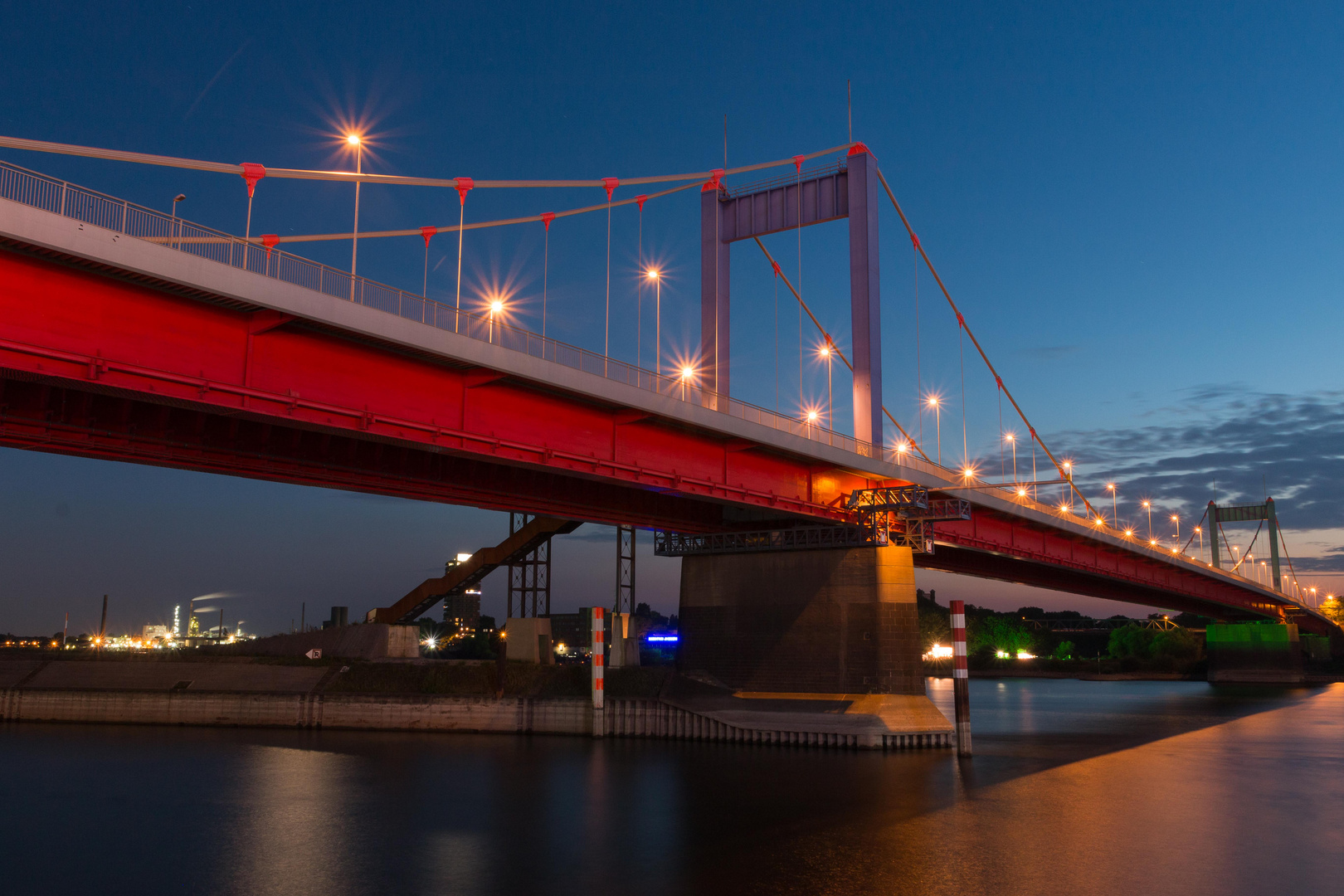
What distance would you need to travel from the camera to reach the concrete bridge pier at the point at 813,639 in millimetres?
39531

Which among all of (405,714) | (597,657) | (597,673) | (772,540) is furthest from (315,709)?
(772,540)

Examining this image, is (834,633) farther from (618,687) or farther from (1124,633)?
(1124,633)

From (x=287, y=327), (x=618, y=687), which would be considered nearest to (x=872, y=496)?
(x=618, y=687)

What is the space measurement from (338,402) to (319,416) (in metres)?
0.86

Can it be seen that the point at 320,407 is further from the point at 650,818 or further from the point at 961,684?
the point at 961,684

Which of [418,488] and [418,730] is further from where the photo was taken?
[418,730]

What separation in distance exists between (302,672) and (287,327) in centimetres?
3595

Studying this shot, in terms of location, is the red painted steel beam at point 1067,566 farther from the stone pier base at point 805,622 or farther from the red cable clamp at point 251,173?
the red cable clamp at point 251,173

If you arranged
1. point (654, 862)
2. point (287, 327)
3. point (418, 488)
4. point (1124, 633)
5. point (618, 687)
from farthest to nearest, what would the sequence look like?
1. point (1124, 633)
2. point (618, 687)
3. point (418, 488)
4. point (287, 327)
5. point (654, 862)

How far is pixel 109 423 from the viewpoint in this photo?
72.7ft

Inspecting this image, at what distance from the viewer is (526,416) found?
27.8 m

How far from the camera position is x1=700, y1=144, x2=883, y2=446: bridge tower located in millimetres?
44375

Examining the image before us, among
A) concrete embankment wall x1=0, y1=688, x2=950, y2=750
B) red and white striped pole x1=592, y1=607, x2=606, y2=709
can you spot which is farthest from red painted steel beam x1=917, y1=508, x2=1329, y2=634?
red and white striped pole x1=592, y1=607, x2=606, y2=709

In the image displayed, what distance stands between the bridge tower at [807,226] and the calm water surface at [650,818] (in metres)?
16.4
